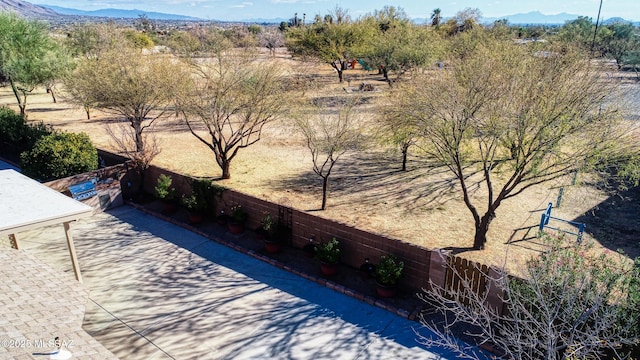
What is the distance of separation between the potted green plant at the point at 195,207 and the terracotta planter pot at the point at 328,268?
4686 mm

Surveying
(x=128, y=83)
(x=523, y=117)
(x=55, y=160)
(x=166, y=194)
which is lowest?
(x=166, y=194)

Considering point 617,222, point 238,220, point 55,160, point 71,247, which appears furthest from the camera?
point 55,160

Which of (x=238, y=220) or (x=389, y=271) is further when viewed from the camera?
(x=238, y=220)

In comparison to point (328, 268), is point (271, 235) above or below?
above

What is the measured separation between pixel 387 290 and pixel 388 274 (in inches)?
15.8

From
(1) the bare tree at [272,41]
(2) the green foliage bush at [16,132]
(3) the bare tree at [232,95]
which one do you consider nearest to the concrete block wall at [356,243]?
(3) the bare tree at [232,95]

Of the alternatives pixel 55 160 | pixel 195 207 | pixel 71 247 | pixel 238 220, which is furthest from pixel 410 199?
pixel 55 160

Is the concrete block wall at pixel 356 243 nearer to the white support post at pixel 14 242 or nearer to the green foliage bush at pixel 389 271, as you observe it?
the green foliage bush at pixel 389 271

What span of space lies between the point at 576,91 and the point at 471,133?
2.49 metres

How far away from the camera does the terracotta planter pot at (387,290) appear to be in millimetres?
8766

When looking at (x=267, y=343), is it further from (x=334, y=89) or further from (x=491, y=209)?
(x=334, y=89)

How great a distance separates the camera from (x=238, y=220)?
461 inches

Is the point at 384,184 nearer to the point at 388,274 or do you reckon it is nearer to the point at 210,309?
the point at 388,274

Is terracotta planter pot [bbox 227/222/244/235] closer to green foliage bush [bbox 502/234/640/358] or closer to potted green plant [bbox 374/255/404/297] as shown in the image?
potted green plant [bbox 374/255/404/297]
